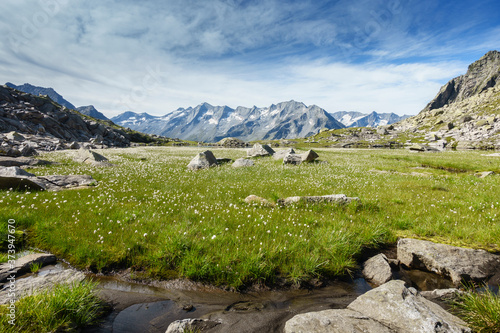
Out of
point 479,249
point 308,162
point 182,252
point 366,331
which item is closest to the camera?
point 366,331

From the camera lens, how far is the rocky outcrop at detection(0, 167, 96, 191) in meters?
10.5

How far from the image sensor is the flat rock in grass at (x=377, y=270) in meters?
5.32

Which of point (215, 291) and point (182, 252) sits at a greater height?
point (182, 252)

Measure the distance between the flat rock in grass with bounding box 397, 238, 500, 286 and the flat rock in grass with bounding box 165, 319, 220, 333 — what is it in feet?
18.2

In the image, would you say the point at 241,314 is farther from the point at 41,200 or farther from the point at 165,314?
the point at 41,200

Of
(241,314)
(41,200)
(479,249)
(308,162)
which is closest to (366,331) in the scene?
(241,314)

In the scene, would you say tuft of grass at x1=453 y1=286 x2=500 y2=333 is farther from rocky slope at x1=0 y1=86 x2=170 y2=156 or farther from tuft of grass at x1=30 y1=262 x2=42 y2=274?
rocky slope at x1=0 y1=86 x2=170 y2=156

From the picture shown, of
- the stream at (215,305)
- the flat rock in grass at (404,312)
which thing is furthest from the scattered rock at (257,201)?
the flat rock in grass at (404,312)

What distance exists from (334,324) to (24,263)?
6365 mm

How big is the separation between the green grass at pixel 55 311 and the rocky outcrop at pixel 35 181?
1019 centimetres

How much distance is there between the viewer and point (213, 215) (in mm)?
8141

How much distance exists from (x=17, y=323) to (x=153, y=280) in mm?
2225

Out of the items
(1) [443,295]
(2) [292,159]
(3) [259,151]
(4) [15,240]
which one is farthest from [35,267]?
(3) [259,151]

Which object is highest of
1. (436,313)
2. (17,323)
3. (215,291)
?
(17,323)
